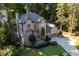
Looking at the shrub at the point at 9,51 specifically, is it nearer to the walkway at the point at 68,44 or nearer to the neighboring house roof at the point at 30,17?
the neighboring house roof at the point at 30,17

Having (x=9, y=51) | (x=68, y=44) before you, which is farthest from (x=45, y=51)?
(x=9, y=51)

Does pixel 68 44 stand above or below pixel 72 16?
below

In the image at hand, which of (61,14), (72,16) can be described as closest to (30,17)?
(61,14)

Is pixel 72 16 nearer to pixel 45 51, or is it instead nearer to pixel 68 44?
pixel 68 44

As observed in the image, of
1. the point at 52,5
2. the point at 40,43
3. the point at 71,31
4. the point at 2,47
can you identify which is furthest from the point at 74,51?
the point at 2,47

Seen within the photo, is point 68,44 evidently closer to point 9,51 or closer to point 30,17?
point 30,17

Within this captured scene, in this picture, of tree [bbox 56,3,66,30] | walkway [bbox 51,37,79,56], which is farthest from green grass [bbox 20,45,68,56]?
tree [bbox 56,3,66,30]

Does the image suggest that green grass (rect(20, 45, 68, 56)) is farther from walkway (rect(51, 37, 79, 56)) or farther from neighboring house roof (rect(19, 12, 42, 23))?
neighboring house roof (rect(19, 12, 42, 23))
